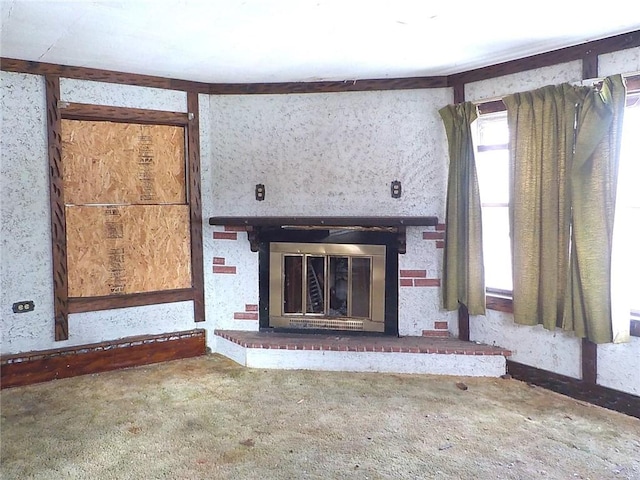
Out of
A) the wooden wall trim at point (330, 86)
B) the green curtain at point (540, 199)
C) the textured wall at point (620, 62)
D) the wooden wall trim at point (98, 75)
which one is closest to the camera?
the textured wall at point (620, 62)

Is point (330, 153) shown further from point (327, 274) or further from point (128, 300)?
point (128, 300)

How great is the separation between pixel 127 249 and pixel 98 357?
79cm

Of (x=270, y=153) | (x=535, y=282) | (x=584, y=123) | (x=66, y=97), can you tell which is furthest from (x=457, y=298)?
(x=66, y=97)

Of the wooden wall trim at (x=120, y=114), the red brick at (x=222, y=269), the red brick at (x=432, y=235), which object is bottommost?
the red brick at (x=222, y=269)

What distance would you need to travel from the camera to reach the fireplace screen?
12.7 ft

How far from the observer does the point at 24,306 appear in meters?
3.40

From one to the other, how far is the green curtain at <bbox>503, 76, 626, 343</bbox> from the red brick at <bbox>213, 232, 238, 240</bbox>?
80.6 inches

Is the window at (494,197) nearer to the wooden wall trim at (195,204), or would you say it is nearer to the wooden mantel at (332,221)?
the wooden mantel at (332,221)

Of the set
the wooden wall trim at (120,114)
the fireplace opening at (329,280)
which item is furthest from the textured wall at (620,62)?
the wooden wall trim at (120,114)

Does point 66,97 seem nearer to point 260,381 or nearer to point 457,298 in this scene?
point 260,381

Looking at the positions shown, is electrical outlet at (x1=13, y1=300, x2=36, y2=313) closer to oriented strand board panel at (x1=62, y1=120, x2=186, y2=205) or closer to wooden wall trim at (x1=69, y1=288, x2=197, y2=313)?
wooden wall trim at (x1=69, y1=288, x2=197, y2=313)

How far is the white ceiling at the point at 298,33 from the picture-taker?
2.43 meters

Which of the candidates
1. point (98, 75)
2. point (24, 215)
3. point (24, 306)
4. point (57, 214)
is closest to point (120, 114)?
point (98, 75)

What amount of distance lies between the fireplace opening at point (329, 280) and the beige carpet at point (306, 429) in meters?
0.49
